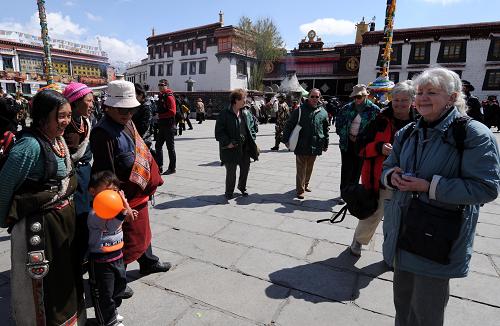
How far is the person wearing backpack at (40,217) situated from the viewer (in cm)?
171

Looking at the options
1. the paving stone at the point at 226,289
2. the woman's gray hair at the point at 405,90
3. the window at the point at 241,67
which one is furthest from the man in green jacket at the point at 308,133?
the window at the point at 241,67

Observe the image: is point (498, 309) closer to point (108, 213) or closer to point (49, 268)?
point (108, 213)

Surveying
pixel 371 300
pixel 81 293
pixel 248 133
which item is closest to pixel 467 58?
pixel 248 133

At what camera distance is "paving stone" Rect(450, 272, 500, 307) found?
8.48 ft

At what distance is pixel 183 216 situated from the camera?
4422 mm

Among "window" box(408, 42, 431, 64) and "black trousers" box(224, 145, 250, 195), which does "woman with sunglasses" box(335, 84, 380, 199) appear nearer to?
"black trousers" box(224, 145, 250, 195)

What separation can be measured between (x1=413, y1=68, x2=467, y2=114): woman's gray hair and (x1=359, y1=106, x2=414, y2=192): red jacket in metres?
1.16

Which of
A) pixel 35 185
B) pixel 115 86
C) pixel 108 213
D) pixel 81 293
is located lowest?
pixel 81 293

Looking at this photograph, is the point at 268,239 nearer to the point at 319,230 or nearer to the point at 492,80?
the point at 319,230

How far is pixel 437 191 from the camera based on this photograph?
162 centimetres

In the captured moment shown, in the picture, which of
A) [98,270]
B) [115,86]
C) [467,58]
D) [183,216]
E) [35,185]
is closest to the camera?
[35,185]

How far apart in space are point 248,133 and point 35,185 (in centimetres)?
363

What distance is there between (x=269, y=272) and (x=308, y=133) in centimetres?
270

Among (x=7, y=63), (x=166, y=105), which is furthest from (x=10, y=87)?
(x=166, y=105)
